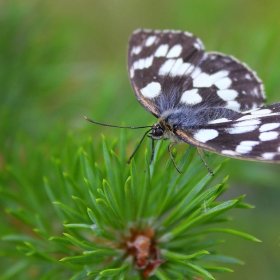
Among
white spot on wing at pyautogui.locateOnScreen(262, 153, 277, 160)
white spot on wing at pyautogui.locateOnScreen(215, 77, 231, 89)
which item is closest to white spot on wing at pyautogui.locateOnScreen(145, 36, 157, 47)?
white spot on wing at pyautogui.locateOnScreen(215, 77, 231, 89)

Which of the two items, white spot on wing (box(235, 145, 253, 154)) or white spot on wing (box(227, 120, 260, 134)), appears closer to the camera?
white spot on wing (box(235, 145, 253, 154))

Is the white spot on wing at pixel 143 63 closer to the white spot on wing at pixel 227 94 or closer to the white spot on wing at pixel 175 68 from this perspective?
the white spot on wing at pixel 175 68

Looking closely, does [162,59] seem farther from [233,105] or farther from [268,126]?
[268,126]

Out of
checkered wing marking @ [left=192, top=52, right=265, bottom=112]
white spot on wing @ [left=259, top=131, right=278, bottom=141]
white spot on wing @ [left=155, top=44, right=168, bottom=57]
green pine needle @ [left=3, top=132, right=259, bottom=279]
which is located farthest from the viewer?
white spot on wing @ [left=155, top=44, right=168, bottom=57]

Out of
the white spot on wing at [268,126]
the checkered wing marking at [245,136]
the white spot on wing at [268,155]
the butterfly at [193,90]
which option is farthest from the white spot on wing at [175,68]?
the white spot on wing at [268,155]

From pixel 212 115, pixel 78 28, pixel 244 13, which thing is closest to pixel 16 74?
pixel 78 28

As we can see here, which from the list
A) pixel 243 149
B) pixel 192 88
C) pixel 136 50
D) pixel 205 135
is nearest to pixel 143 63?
pixel 136 50

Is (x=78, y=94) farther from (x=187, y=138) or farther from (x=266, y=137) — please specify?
(x=266, y=137)

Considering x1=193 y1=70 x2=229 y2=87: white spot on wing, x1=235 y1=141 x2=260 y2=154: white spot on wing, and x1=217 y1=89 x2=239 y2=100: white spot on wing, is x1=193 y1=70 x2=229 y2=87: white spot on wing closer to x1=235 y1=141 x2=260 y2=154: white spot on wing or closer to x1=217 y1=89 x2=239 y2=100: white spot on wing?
x1=217 y1=89 x2=239 y2=100: white spot on wing
